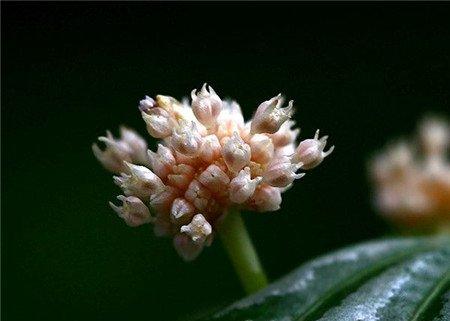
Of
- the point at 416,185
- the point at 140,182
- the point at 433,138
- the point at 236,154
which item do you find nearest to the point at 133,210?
the point at 140,182

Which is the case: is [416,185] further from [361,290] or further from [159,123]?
[159,123]

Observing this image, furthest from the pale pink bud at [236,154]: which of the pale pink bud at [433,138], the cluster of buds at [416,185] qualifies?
the pale pink bud at [433,138]

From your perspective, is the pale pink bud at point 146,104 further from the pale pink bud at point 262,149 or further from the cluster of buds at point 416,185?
the cluster of buds at point 416,185

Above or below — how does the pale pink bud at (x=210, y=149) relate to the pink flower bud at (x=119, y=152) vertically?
below

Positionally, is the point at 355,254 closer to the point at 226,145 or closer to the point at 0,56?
the point at 226,145

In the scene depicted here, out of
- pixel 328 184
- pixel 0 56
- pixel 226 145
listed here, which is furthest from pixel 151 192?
pixel 0 56

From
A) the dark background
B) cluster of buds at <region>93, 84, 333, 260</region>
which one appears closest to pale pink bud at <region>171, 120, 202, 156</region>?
cluster of buds at <region>93, 84, 333, 260</region>
